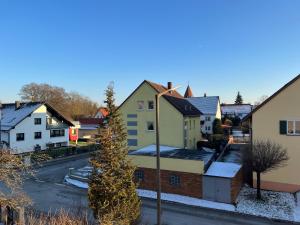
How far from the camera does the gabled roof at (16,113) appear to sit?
1542 inches

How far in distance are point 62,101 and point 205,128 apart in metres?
42.3

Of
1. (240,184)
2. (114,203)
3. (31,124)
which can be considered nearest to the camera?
(114,203)

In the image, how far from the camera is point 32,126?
41.0 metres

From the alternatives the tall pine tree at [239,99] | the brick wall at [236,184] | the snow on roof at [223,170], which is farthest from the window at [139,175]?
the tall pine tree at [239,99]

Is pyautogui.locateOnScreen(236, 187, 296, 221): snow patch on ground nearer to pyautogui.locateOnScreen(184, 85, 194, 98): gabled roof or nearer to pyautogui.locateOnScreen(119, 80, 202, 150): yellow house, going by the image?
pyautogui.locateOnScreen(119, 80, 202, 150): yellow house

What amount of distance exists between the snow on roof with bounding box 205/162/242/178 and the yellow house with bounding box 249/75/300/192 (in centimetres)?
254

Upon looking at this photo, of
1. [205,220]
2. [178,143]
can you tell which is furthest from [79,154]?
[205,220]

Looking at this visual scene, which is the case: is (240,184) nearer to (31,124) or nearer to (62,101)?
(31,124)

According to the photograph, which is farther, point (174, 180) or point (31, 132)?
point (31, 132)

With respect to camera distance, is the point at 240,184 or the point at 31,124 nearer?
the point at 240,184

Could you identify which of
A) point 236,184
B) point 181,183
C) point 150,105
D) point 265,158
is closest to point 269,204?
point 236,184

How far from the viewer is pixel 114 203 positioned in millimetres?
13508

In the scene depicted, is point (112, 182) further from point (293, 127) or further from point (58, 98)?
point (58, 98)

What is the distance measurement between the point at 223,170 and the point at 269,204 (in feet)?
12.8
